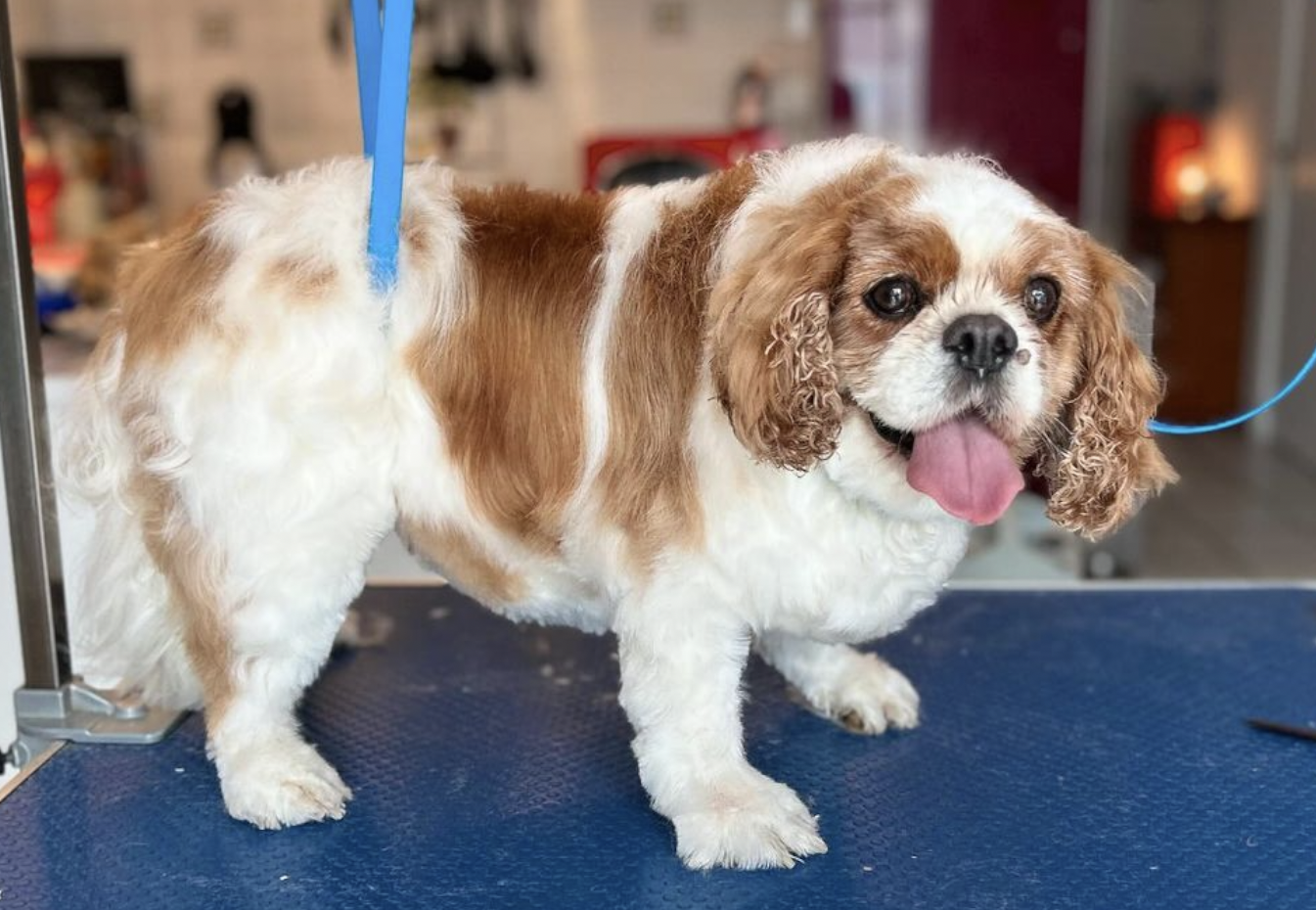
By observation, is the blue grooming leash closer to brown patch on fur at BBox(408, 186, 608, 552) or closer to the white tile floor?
brown patch on fur at BBox(408, 186, 608, 552)

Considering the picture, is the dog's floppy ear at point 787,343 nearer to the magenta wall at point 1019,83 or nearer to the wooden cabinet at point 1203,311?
the magenta wall at point 1019,83

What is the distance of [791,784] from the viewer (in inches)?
60.2

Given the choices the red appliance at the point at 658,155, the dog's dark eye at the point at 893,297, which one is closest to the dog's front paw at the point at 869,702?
the dog's dark eye at the point at 893,297

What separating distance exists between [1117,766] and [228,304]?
113 cm

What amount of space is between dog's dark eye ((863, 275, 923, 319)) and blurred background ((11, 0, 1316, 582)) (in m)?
2.56

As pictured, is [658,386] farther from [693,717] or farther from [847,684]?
[847,684]

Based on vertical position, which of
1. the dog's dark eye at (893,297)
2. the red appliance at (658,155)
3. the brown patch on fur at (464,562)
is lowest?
the brown patch on fur at (464,562)

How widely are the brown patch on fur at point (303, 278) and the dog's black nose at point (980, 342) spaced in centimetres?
64

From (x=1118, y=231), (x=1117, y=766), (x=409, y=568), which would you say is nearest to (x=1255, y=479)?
(x=1118, y=231)

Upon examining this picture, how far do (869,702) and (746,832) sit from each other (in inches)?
15.2

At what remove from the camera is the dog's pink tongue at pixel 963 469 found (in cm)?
129

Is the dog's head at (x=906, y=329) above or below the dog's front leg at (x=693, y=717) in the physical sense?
above

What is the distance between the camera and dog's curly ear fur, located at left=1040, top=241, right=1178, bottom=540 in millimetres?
1384

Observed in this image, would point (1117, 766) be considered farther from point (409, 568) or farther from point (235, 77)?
point (235, 77)
